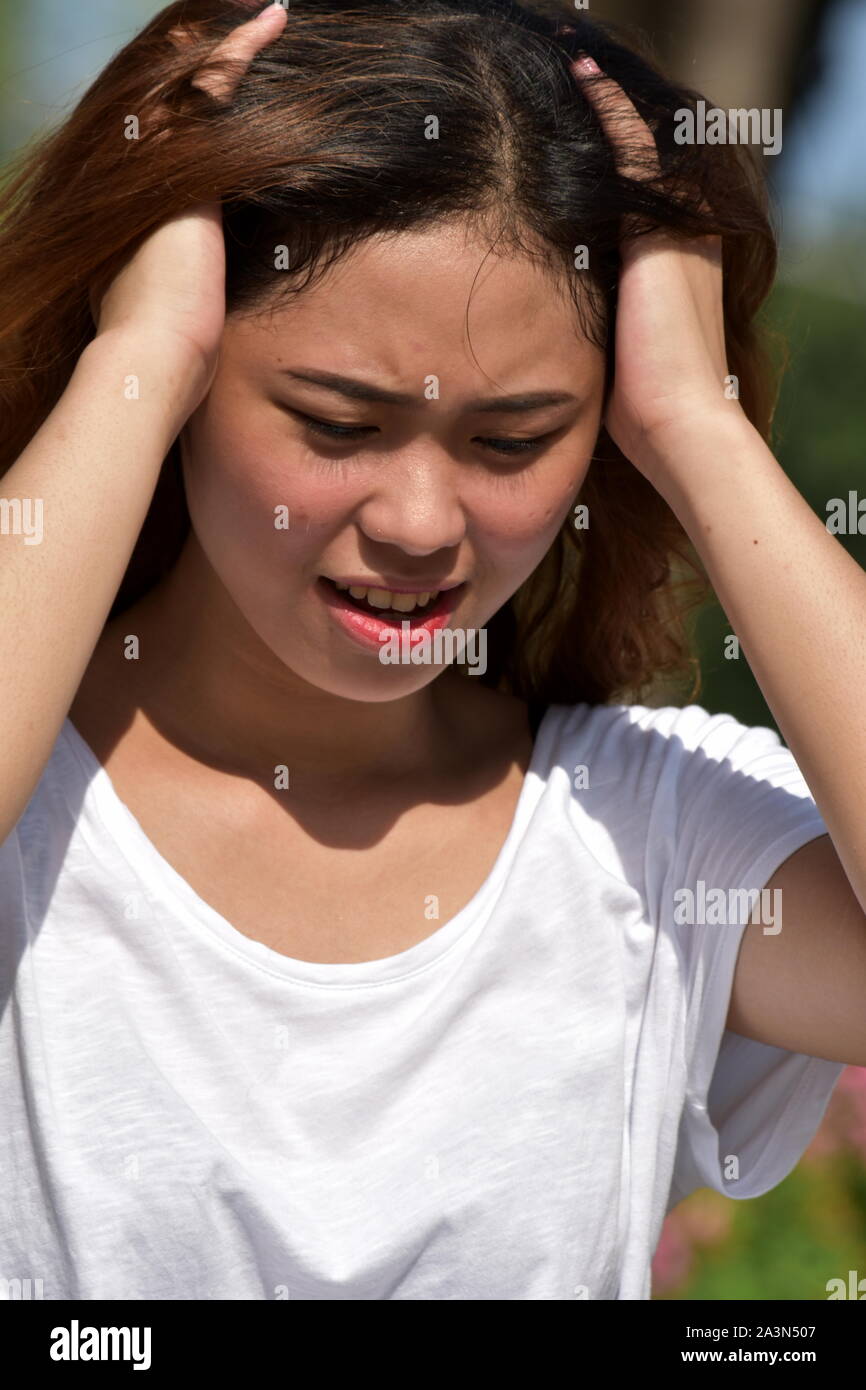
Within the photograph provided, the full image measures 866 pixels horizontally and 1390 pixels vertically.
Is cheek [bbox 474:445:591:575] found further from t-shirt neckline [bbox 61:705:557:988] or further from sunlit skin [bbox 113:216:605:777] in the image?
t-shirt neckline [bbox 61:705:557:988]

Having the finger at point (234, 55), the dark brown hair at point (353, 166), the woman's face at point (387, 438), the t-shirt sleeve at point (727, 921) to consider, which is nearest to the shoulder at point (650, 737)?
the t-shirt sleeve at point (727, 921)

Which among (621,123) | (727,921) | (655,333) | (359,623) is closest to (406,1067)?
(727,921)

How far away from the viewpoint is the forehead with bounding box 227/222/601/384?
193 cm

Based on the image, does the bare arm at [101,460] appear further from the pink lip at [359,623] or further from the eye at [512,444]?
the eye at [512,444]

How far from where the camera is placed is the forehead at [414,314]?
1.93 metres

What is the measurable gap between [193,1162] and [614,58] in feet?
5.36

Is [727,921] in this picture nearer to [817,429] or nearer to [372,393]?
[372,393]

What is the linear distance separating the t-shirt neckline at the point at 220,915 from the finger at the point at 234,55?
2.88 ft

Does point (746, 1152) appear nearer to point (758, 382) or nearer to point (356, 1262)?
point (356, 1262)

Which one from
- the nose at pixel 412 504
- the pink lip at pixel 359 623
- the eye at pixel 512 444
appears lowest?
the pink lip at pixel 359 623

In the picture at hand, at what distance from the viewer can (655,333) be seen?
2139 mm

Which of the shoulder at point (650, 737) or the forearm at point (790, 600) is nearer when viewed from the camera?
the forearm at point (790, 600)

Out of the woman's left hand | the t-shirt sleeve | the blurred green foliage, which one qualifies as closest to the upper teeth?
the woman's left hand

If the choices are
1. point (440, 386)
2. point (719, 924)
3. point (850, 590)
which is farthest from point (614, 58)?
point (719, 924)
